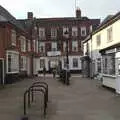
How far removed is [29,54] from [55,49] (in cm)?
2556

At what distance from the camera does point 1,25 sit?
3978 centimetres

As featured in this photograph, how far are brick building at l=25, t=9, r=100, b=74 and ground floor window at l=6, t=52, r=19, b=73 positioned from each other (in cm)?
3714

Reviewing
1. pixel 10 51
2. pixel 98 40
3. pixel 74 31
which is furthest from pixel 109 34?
pixel 74 31

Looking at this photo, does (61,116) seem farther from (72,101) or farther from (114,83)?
(114,83)

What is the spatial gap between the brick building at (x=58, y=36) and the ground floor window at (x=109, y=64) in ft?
166

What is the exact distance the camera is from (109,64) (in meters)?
29.5

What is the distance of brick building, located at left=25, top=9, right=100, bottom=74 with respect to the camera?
83375mm

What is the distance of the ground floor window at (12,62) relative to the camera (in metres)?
41.6

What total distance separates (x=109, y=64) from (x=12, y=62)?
1581 cm

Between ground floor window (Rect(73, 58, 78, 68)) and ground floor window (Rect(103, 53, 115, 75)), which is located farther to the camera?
ground floor window (Rect(73, 58, 78, 68))

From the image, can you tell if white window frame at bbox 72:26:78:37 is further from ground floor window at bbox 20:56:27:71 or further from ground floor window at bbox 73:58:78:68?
ground floor window at bbox 20:56:27:71

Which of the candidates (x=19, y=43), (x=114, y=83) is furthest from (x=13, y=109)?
(x=19, y=43)

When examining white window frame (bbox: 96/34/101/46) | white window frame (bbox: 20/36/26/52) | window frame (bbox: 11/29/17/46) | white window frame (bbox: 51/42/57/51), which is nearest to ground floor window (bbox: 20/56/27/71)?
white window frame (bbox: 20/36/26/52)

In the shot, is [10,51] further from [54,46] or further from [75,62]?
[54,46]
